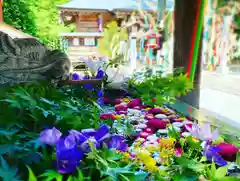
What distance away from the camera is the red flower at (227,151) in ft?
2.40

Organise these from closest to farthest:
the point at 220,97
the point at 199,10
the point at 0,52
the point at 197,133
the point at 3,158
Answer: the point at 3,158, the point at 197,133, the point at 0,52, the point at 199,10, the point at 220,97

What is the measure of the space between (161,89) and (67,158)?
102cm

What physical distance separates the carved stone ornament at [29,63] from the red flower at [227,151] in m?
1.07

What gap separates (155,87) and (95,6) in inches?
237

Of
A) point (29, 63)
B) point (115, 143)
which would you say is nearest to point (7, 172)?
point (115, 143)

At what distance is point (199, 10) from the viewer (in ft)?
6.91

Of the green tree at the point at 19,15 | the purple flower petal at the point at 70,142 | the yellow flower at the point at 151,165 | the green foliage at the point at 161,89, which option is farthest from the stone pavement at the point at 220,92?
the green tree at the point at 19,15

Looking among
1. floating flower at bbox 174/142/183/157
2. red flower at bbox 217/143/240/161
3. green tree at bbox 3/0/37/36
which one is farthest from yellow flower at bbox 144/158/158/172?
green tree at bbox 3/0/37/36

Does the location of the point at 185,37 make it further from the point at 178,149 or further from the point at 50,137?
the point at 50,137

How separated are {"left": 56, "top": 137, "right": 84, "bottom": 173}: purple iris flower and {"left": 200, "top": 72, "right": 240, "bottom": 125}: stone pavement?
97.2 inches

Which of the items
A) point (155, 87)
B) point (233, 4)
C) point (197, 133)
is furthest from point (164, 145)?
point (233, 4)

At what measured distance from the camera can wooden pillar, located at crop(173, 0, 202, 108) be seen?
2.12 metres

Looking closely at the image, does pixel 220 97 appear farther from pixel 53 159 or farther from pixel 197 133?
pixel 53 159

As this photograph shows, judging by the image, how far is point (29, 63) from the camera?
1744mm
